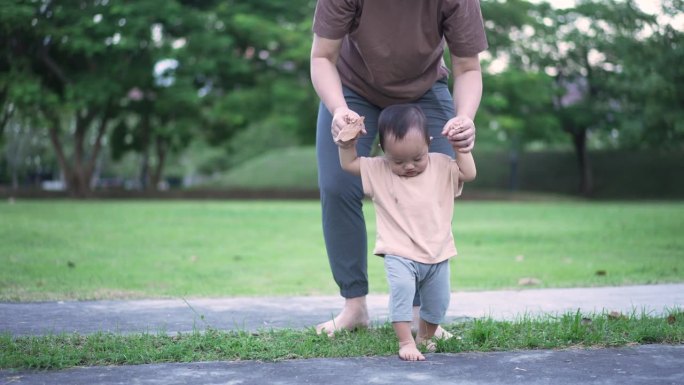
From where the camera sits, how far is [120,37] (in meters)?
24.2

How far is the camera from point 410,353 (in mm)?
2965

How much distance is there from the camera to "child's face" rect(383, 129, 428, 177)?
10.2 ft

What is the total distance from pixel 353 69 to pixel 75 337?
168cm

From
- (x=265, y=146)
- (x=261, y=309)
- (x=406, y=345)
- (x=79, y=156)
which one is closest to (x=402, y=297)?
(x=406, y=345)

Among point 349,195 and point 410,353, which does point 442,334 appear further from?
point 349,195

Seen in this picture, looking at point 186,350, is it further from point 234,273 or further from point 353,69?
point 234,273

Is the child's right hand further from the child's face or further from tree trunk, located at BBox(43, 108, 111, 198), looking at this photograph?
tree trunk, located at BBox(43, 108, 111, 198)

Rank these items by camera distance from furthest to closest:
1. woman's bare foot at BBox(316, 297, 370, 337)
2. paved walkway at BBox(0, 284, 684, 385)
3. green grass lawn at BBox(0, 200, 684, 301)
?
green grass lawn at BBox(0, 200, 684, 301)
woman's bare foot at BBox(316, 297, 370, 337)
paved walkway at BBox(0, 284, 684, 385)

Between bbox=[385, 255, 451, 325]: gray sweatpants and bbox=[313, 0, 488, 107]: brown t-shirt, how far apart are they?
0.87 meters

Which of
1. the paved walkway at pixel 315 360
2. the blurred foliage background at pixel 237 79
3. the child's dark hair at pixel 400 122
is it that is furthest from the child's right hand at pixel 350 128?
the blurred foliage background at pixel 237 79

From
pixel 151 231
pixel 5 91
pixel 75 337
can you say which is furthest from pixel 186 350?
pixel 5 91

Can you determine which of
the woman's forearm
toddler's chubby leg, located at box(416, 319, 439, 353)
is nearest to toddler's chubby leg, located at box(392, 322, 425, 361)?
toddler's chubby leg, located at box(416, 319, 439, 353)

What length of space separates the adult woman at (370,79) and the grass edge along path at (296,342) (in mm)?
307

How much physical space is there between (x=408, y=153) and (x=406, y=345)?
741mm
